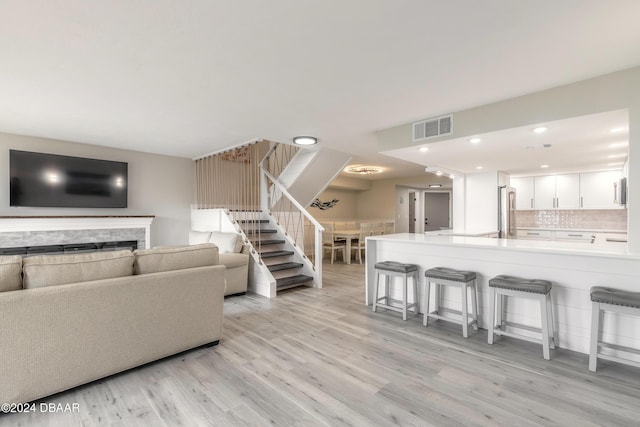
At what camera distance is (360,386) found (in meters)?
2.07

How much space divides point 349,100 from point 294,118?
0.86 meters

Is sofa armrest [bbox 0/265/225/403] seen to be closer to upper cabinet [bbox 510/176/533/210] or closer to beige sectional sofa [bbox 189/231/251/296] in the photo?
beige sectional sofa [bbox 189/231/251/296]

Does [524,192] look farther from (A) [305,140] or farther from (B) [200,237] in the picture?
(B) [200,237]

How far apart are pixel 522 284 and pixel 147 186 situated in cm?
624

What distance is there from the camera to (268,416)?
1771 millimetres

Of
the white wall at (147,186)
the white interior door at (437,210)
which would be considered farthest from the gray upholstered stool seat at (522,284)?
the white interior door at (437,210)

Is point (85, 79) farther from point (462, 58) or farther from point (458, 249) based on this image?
point (458, 249)

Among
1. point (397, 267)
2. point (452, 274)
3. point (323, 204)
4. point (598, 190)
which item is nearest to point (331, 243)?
point (323, 204)

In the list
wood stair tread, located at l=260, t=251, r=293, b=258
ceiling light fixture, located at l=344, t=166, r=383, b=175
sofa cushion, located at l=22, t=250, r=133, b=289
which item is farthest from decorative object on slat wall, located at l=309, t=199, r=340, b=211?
sofa cushion, located at l=22, t=250, r=133, b=289

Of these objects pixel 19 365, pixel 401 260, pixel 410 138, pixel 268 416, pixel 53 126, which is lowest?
pixel 268 416

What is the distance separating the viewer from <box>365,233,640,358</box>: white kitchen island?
7.85 feet

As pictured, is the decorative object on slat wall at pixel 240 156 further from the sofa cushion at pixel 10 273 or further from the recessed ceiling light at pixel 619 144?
the recessed ceiling light at pixel 619 144

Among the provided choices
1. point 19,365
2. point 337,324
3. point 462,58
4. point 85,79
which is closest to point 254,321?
point 337,324

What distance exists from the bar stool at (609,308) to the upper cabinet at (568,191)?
4.35 metres
